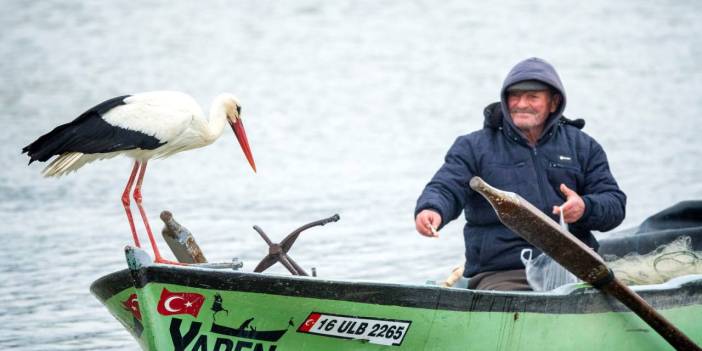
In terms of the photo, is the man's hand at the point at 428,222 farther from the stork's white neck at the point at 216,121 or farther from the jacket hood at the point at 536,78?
the stork's white neck at the point at 216,121

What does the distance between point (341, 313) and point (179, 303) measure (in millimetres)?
686

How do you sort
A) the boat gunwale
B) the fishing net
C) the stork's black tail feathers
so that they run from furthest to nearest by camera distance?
the stork's black tail feathers < the fishing net < the boat gunwale

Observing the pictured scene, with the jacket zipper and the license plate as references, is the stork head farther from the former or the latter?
the license plate

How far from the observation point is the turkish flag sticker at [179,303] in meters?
5.99

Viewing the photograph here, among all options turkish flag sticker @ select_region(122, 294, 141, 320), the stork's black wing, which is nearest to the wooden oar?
turkish flag sticker @ select_region(122, 294, 141, 320)

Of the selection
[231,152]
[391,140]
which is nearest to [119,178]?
[231,152]

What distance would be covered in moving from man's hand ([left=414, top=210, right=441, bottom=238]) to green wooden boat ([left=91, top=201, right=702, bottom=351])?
1.69 feet

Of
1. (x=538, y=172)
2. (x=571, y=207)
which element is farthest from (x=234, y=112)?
(x=571, y=207)

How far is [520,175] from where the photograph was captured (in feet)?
22.4

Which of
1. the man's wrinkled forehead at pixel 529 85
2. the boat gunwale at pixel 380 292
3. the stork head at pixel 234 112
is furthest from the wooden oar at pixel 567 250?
the stork head at pixel 234 112

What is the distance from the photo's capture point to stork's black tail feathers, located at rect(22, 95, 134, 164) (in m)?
7.85

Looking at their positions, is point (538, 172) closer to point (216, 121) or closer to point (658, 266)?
point (658, 266)

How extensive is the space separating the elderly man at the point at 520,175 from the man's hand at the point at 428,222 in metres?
0.07

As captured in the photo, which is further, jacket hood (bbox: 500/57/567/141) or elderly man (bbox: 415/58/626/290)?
jacket hood (bbox: 500/57/567/141)
